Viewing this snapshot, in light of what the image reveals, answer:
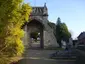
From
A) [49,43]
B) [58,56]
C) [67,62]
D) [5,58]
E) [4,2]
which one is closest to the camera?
[4,2]

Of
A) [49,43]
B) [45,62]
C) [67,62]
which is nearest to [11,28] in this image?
[45,62]

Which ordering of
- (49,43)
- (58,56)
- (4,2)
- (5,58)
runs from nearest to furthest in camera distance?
(4,2), (5,58), (58,56), (49,43)

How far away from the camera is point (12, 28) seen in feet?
49.1

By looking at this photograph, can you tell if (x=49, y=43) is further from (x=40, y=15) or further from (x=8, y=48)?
(x=8, y=48)

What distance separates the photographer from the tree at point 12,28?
45.5ft

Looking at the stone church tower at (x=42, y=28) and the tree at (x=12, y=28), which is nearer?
the tree at (x=12, y=28)

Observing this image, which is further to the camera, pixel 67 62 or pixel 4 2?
pixel 67 62

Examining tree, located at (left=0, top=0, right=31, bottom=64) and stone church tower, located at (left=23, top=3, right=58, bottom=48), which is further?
stone church tower, located at (left=23, top=3, right=58, bottom=48)

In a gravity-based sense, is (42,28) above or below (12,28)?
above

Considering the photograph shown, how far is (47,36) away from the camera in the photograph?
43.1m

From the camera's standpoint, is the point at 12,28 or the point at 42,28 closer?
the point at 12,28

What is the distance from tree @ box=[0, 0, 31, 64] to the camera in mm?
13859

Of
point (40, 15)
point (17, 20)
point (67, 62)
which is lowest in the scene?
point (67, 62)

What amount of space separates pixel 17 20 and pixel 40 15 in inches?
1129
